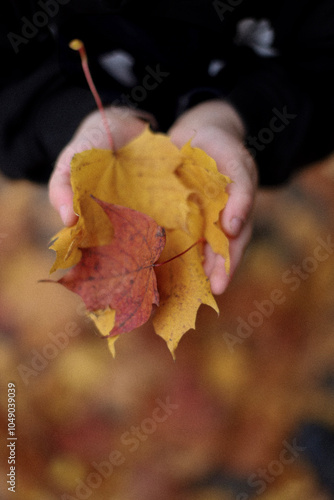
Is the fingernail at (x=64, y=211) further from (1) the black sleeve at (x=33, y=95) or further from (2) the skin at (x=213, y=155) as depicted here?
(1) the black sleeve at (x=33, y=95)

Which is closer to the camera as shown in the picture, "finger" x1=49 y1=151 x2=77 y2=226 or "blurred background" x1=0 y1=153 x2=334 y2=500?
"finger" x1=49 y1=151 x2=77 y2=226

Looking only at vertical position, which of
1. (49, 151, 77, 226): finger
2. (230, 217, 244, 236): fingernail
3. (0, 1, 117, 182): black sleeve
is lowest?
(0, 1, 117, 182): black sleeve

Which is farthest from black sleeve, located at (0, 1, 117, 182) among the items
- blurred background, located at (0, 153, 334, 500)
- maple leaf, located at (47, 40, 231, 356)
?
maple leaf, located at (47, 40, 231, 356)

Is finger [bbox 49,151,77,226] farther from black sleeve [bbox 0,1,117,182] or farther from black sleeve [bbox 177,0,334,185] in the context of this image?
black sleeve [bbox 177,0,334,185]

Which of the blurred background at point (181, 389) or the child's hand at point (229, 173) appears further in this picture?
the blurred background at point (181, 389)

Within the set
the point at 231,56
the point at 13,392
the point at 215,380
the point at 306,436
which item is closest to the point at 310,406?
the point at 306,436

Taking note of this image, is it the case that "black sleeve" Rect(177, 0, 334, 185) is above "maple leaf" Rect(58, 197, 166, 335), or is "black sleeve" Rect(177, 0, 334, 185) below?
above

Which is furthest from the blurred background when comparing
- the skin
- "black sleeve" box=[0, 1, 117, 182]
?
the skin

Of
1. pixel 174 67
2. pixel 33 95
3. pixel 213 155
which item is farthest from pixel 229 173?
pixel 33 95

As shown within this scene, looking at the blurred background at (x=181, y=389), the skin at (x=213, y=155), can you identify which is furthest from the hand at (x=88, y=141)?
the blurred background at (x=181, y=389)
